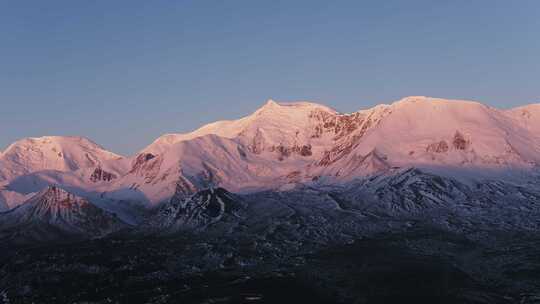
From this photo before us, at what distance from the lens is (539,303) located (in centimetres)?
19638

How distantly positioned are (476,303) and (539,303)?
16619mm

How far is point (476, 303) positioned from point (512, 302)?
985cm

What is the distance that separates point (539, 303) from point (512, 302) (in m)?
7.02

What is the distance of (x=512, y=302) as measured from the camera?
653ft

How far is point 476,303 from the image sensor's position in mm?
199625
